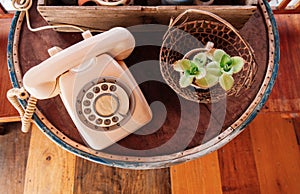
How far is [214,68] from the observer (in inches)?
32.0

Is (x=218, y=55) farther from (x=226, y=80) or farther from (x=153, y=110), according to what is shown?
(x=153, y=110)

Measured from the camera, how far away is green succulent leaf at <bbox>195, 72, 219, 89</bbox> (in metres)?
0.82

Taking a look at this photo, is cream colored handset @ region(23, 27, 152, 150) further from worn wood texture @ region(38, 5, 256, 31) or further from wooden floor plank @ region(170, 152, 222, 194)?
wooden floor plank @ region(170, 152, 222, 194)

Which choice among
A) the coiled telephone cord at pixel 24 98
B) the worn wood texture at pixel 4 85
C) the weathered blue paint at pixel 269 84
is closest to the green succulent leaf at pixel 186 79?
the weathered blue paint at pixel 269 84

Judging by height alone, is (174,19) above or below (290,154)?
above

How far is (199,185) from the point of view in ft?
4.83

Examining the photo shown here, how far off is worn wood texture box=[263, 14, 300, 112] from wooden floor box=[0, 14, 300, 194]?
33 cm

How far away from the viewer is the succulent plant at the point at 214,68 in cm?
80

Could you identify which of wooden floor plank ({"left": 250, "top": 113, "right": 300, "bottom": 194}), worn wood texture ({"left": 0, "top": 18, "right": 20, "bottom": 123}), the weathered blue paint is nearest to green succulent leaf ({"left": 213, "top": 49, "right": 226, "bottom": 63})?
the weathered blue paint

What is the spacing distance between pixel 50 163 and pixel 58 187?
11cm

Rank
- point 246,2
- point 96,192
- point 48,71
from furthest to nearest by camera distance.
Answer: point 96,192, point 246,2, point 48,71

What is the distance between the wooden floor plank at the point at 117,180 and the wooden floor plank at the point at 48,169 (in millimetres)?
39

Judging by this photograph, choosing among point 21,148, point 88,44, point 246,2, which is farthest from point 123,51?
Answer: point 21,148

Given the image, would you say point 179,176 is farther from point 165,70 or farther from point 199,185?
point 165,70
